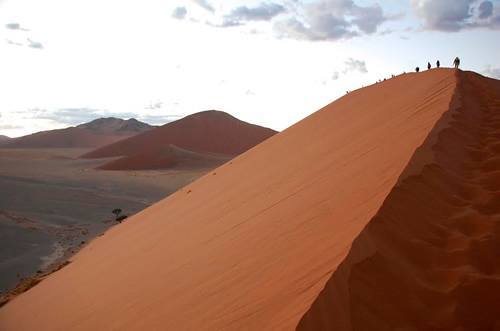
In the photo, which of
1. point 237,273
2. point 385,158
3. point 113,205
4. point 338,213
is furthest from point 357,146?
point 113,205

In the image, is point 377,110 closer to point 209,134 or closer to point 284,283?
point 284,283

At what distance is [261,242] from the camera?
4391mm

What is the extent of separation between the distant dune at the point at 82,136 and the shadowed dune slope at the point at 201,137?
1529 inches

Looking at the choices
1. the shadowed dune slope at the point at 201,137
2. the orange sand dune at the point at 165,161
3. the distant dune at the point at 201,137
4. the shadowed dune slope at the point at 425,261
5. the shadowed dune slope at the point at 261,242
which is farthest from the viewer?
the shadowed dune slope at the point at 201,137

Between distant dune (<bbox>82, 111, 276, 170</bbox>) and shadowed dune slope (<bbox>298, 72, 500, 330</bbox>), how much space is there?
55.9 m

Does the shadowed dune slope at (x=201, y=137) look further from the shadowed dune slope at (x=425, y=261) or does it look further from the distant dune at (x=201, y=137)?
the shadowed dune slope at (x=425, y=261)

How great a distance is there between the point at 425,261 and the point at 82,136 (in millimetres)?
113238

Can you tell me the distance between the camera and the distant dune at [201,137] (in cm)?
6350

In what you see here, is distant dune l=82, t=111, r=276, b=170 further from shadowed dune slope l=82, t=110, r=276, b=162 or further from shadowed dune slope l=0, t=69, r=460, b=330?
shadowed dune slope l=0, t=69, r=460, b=330

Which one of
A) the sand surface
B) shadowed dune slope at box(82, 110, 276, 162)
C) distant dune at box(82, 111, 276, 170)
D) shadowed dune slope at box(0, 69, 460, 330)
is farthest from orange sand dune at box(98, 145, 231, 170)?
shadowed dune slope at box(0, 69, 460, 330)

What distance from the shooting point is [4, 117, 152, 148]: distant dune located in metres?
104

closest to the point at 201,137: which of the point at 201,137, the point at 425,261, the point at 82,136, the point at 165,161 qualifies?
the point at 201,137

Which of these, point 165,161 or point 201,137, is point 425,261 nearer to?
point 165,161

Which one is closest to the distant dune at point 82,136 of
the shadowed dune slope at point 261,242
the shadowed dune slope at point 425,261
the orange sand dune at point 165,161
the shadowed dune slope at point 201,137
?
the shadowed dune slope at point 201,137
